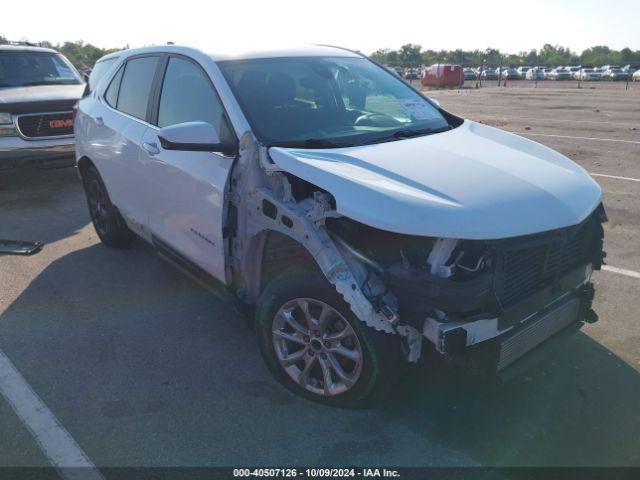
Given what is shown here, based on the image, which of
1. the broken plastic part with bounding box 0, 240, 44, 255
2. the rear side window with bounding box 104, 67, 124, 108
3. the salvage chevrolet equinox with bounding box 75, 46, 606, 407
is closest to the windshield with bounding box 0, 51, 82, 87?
the broken plastic part with bounding box 0, 240, 44, 255

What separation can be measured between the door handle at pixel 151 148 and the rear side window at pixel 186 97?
17 centimetres

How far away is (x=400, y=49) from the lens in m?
112

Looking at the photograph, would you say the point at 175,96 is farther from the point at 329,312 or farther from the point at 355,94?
the point at 329,312

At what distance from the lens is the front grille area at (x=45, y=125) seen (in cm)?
784

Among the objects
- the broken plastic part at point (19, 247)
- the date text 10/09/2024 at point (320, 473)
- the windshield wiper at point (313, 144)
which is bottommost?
the date text 10/09/2024 at point (320, 473)

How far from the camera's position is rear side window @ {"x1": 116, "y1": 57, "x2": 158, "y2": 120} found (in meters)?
4.35

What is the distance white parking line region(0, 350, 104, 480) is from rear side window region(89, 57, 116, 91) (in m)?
3.08

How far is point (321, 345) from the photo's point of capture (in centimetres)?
299

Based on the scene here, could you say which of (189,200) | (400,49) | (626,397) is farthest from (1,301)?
(400,49)

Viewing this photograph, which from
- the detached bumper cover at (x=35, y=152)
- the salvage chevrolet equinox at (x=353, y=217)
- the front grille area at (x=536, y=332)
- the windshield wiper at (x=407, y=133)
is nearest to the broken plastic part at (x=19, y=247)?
the salvage chevrolet equinox at (x=353, y=217)

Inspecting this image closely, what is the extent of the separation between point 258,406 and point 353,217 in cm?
126

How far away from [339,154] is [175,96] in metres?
1.53

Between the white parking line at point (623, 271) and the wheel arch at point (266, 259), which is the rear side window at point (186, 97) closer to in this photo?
the wheel arch at point (266, 259)

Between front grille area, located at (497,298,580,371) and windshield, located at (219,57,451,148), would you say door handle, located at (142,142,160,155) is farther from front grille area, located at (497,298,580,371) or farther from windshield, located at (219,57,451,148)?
front grille area, located at (497,298,580,371)
